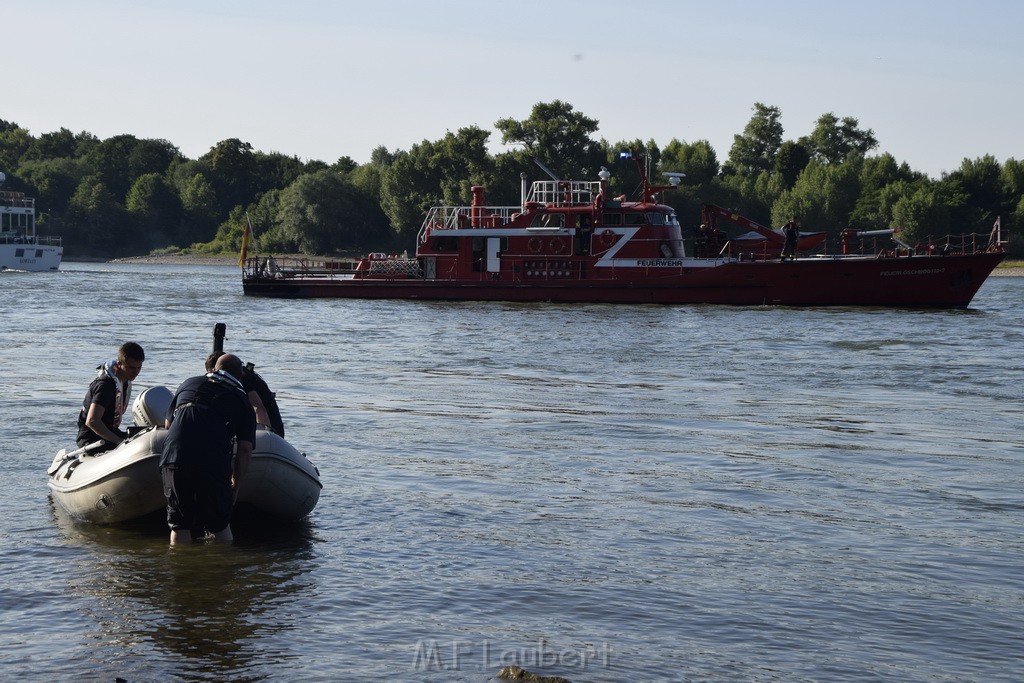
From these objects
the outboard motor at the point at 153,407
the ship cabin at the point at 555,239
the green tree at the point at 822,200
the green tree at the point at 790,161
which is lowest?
the outboard motor at the point at 153,407

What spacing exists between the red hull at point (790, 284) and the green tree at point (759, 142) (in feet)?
334

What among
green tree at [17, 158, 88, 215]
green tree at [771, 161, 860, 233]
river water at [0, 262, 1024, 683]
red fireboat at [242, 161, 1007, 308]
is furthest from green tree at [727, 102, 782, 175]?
river water at [0, 262, 1024, 683]

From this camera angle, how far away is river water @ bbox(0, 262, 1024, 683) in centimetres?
752

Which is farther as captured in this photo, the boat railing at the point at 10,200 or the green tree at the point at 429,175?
the green tree at the point at 429,175

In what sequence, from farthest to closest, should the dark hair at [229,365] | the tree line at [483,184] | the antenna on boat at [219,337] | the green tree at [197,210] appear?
the green tree at [197,210] → the tree line at [483,184] → the antenna on boat at [219,337] → the dark hair at [229,365]

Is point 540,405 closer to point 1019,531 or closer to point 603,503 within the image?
point 603,503

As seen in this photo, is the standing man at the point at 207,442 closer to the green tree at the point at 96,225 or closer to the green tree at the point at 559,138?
the green tree at the point at 559,138

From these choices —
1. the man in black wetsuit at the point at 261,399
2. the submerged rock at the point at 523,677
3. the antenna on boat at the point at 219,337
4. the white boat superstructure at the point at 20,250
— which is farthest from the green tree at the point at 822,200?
the submerged rock at the point at 523,677

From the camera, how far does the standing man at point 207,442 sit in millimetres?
8922

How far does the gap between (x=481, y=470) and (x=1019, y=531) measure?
5.40 m

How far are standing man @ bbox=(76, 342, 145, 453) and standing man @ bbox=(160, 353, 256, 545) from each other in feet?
3.33

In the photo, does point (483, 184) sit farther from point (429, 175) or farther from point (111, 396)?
point (111, 396)

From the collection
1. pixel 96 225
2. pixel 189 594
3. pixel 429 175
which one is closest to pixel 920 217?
pixel 429 175

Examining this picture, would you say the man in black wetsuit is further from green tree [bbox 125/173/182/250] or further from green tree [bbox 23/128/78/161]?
green tree [bbox 23/128/78/161]
